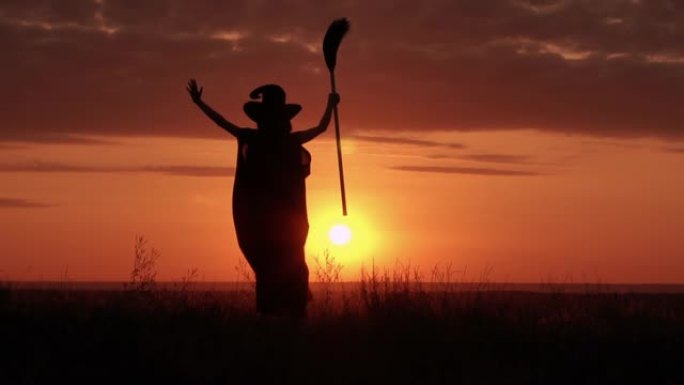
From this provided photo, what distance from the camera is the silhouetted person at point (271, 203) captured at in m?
14.3

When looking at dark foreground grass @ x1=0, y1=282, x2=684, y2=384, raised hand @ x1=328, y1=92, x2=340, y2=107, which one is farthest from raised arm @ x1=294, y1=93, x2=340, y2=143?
dark foreground grass @ x1=0, y1=282, x2=684, y2=384

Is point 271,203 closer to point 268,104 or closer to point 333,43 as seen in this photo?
point 268,104

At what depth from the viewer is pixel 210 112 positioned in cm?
1438

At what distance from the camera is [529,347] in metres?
12.3

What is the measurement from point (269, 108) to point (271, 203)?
1235 millimetres

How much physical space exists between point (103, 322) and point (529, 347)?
4670mm

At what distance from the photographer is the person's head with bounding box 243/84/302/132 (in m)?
14.5

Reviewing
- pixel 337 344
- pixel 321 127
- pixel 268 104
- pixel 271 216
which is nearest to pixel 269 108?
pixel 268 104

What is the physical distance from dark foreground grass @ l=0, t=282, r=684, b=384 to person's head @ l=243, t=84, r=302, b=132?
7.95ft

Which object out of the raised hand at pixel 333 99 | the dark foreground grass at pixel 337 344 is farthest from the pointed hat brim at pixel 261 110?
the dark foreground grass at pixel 337 344

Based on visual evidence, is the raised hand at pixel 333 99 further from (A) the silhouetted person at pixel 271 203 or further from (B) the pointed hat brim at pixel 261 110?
(A) the silhouetted person at pixel 271 203

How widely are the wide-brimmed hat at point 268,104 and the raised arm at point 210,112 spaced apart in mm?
344

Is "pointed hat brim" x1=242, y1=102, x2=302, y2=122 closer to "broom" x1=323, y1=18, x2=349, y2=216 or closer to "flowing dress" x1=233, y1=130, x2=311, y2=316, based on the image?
"flowing dress" x1=233, y1=130, x2=311, y2=316

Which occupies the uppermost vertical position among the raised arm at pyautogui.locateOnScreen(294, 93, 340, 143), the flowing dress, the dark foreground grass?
the raised arm at pyautogui.locateOnScreen(294, 93, 340, 143)
